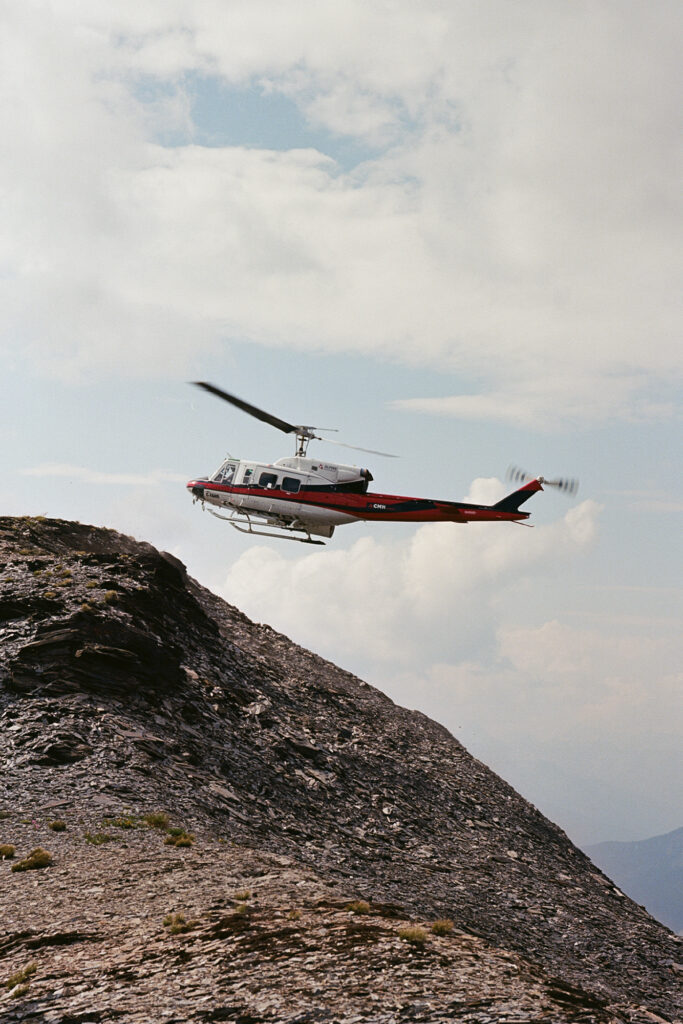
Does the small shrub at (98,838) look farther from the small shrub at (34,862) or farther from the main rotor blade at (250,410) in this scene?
the main rotor blade at (250,410)

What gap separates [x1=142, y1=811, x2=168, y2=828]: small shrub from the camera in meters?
23.4

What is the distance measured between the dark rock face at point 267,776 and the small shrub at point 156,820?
2.88 feet

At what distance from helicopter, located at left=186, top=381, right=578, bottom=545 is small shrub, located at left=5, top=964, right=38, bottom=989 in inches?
1124

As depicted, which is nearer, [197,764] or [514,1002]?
[514,1002]

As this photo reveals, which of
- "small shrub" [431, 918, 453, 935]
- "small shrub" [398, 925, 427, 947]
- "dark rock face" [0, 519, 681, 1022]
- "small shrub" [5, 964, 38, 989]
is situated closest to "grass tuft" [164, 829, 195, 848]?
"dark rock face" [0, 519, 681, 1022]

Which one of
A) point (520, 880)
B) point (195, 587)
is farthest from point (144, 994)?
point (195, 587)

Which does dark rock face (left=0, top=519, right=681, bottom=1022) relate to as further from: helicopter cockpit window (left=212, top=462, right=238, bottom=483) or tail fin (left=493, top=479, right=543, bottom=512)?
tail fin (left=493, top=479, right=543, bottom=512)

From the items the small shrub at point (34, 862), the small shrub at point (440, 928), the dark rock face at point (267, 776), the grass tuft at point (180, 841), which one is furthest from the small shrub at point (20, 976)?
the grass tuft at point (180, 841)

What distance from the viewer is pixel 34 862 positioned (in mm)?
20094

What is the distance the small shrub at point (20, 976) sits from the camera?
13742 millimetres

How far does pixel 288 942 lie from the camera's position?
14.3 metres

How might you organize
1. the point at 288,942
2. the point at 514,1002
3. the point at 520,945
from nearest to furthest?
1. the point at 514,1002
2. the point at 288,942
3. the point at 520,945

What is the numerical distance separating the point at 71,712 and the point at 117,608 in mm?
7678

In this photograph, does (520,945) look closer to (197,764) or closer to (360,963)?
(197,764)
